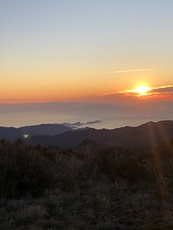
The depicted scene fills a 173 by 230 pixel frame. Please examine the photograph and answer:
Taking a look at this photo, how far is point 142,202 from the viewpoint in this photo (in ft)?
34.4

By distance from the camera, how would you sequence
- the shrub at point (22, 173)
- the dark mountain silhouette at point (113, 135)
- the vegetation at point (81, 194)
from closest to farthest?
1. the vegetation at point (81, 194)
2. the shrub at point (22, 173)
3. the dark mountain silhouette at point (113, 135)

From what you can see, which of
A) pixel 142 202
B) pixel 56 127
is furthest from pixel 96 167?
pixel 56 127

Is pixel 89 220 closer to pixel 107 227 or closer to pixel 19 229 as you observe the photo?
pixel 107 227

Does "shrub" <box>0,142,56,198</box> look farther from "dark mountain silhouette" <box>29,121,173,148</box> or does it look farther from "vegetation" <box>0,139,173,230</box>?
"dark mountain silhouette" <box>29,121,173,148</box>

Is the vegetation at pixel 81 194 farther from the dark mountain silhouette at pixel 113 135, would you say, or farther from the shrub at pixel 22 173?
the dark mountain silhouette at pixel 113 135

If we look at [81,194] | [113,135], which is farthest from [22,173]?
[113,135]

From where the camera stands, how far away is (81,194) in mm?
12430

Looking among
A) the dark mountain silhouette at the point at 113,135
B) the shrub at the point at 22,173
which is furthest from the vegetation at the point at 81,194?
the dark mountain silhouette at the point at 113,135

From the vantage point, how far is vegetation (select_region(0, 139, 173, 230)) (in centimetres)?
889

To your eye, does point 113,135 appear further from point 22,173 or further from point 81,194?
point 81,194

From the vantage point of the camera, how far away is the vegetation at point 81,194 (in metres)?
8.89

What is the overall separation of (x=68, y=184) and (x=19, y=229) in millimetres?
6141

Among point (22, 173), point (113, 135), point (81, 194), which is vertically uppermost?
point (113, 135)

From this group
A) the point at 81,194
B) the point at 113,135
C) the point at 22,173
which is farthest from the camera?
the point at 113,135
